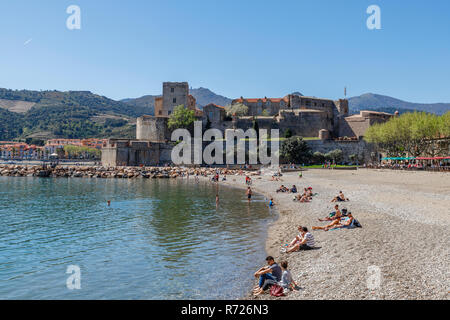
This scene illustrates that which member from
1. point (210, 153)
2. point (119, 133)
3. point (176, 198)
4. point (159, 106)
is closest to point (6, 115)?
point (119, 133)

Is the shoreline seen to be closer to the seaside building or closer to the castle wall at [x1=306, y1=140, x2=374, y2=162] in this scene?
the castle wall at [x1=306, y1=140, x2=374, y2=162]

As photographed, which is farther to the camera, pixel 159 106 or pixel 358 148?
pixel 159 106

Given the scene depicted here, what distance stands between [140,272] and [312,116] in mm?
63336

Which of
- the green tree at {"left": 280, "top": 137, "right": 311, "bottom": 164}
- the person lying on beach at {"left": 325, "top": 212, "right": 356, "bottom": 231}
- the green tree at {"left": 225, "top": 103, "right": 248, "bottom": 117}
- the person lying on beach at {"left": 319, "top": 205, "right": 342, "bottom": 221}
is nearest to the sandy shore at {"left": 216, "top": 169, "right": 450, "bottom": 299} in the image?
the person lying on beach at {"left": 325, "top": 212, "right": 356, "bottom": 231}

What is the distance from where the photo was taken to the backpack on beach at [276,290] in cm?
812

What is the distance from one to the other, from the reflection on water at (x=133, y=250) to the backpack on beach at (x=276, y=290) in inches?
30.8

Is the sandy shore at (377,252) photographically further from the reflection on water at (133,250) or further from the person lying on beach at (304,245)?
the reflection on water at (133,250)

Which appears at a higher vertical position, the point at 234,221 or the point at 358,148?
the point at 358,148

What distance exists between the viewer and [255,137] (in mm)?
66625

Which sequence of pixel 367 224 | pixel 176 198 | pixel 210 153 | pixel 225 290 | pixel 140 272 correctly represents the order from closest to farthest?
pixel 225 290
pixel 140 272
pixel 367 224
pixel 176 198
pixel 210 153

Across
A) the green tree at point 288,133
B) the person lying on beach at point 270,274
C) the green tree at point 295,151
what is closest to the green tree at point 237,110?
the green tree at point 288,133

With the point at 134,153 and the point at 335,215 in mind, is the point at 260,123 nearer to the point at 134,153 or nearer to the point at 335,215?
the point at 134,153

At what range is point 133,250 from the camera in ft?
42.5
